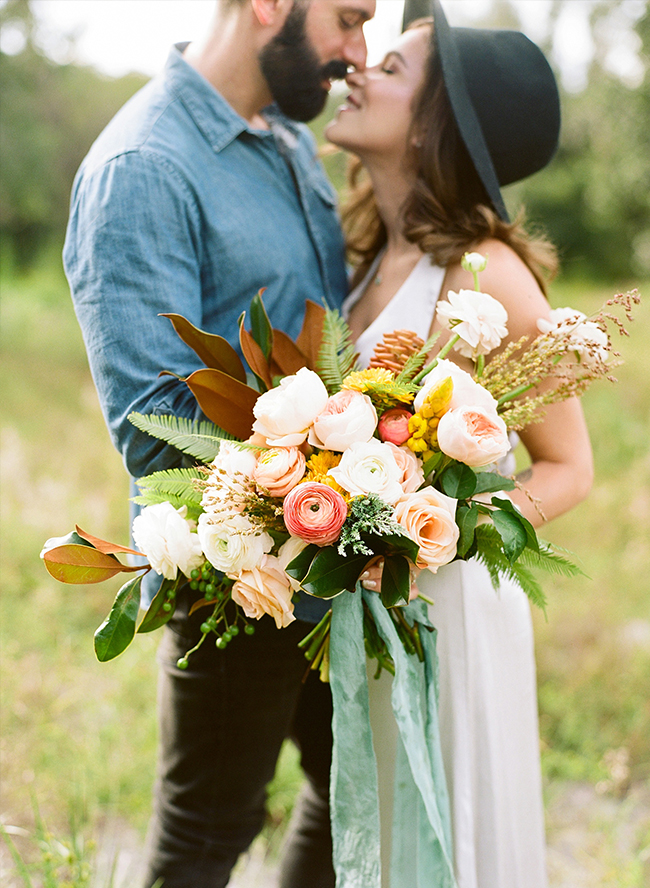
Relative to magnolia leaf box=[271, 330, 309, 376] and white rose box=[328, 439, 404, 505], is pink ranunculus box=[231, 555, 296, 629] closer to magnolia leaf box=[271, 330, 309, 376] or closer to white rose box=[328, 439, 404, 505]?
white rose box=[328, 439, 404, 505]

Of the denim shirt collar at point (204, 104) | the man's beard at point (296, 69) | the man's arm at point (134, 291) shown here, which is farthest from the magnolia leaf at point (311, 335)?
the man's beard at point (296, 69)

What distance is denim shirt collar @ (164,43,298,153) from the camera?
177 centimetres

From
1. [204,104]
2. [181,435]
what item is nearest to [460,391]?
[181,435]

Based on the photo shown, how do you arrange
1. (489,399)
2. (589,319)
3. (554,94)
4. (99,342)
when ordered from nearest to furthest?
(489,399), (589,319), (99,342), (554,94)

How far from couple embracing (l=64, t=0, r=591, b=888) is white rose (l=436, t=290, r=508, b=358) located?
0.35 metres

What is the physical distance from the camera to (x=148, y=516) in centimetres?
125

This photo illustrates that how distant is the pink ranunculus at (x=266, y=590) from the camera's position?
119 centimetres

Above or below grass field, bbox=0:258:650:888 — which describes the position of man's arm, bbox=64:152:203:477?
above

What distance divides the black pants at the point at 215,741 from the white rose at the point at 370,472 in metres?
0.61

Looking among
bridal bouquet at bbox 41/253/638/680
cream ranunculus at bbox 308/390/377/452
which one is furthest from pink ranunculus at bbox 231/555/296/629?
cream ranunculus at bbox 308/390/377/452

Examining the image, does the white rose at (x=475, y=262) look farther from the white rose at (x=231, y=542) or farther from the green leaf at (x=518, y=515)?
the white rose at (x=231, y=542)

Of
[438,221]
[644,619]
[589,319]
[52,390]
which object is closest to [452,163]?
[438,221]

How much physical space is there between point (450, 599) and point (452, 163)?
119cm

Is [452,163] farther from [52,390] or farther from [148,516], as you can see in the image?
[52,390]
